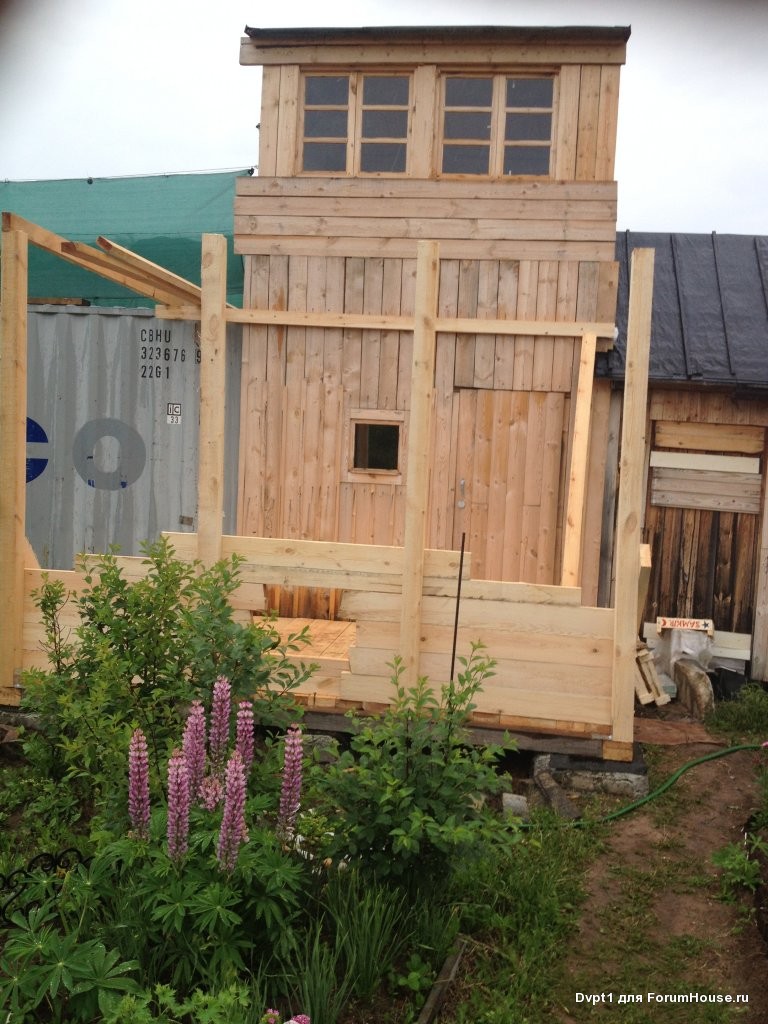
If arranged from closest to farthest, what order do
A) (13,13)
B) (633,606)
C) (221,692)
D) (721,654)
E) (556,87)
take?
(13,13)
(221,692)
(633,606)
(556,87)
(721,654)

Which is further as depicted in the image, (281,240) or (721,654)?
(721,654)

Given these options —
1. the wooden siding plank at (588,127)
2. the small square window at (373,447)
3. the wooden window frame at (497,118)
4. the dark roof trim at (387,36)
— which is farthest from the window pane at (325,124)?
the small square window at (373,447)

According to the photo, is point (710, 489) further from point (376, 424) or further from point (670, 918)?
point (670, 918)

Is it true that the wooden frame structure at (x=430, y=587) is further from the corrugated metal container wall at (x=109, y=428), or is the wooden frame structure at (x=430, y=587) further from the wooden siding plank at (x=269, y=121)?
the corrugated metal container wall at (x=109, y=428)

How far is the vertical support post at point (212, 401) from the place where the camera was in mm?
6129

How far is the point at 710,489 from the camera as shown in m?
8.95

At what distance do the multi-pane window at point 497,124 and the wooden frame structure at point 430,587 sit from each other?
248 cm

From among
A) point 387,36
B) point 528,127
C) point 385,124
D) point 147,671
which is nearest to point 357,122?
point 385,124

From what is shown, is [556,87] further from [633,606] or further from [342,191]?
[633,606]

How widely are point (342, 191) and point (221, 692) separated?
5.72m

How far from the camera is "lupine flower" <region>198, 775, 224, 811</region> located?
3.21 meters

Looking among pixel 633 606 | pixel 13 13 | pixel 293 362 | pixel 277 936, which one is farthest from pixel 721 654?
pixel 13 13

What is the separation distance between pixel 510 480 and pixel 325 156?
3.25 m

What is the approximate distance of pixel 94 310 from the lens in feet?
29.9
